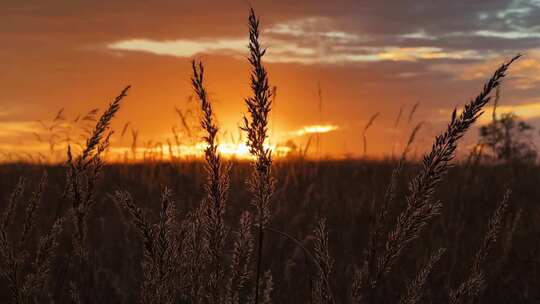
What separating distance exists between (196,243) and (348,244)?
4.89m

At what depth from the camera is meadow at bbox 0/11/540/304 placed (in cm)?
182

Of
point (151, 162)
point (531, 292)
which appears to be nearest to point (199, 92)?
point (531, 292)

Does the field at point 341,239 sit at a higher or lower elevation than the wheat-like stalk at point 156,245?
lower

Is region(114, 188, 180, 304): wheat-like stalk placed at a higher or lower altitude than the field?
higher

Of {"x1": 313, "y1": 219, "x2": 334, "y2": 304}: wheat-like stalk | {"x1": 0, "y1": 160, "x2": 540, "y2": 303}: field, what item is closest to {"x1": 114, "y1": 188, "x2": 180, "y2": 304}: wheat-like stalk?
{"x1": 313, "y1": 219, "x2": 334, "y2": 304}: wheat-like stalk

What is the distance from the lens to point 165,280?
1923 millimetres

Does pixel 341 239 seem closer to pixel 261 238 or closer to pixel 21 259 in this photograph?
pixel 21 259

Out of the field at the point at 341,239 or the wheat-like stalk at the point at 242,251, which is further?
the field at the point at 341,239

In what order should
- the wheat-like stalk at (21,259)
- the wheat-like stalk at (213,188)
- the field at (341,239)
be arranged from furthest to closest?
the field at (341,239), the wheat-like stalk at (21,259), the wheat-like stalk at (213,188)

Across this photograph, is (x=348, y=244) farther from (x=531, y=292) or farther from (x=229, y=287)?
(x=229, y=287)

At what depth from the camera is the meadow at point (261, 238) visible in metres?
1.82

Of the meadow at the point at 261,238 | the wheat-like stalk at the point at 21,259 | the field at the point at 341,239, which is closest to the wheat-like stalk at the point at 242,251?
the meadow at the point at 261,238

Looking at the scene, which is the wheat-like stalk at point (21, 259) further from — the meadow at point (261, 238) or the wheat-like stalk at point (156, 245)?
the wheat-like stalk at point (156, 245)

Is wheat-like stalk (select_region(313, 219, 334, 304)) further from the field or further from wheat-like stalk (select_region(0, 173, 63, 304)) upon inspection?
the field
